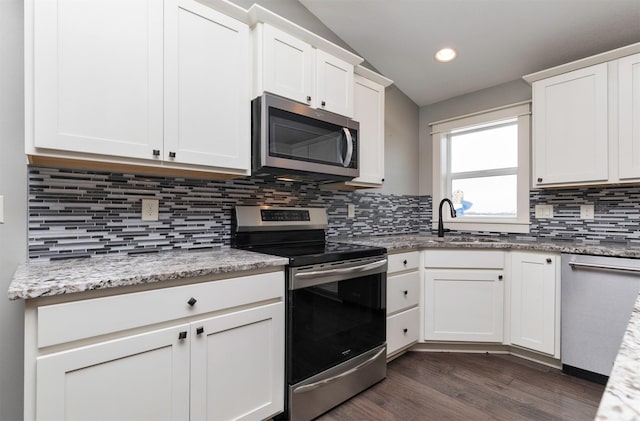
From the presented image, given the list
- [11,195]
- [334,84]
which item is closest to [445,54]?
[334,84]

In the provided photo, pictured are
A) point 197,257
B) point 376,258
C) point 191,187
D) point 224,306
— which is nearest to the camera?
point 224,306

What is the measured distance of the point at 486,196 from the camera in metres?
3.15

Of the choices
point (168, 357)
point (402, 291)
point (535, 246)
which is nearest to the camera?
point (168, 357)

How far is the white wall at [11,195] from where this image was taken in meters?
1.41

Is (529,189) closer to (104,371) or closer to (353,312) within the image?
(353,312)

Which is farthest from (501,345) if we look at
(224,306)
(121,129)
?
(121,129)

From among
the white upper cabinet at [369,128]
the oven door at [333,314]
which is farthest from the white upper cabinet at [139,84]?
the white upper cabinet at [369,128]

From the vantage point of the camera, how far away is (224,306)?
1.42 meters

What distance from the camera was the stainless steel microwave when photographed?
1813mm

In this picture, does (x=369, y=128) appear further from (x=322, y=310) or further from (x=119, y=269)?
(x=119, y=269)

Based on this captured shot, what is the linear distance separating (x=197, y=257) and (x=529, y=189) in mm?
2708

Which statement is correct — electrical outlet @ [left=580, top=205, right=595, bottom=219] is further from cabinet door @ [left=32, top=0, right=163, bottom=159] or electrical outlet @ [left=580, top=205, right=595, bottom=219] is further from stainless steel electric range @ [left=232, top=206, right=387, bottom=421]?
cabinet door @ [left=32, top=0, right=163, bottom=159]

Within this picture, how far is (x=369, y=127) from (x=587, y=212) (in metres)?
1.78

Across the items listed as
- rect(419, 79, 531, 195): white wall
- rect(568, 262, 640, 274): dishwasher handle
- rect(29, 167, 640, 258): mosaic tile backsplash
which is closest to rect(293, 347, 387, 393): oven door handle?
rect(29, 167, 640, 258): mosaic tile backsplash
